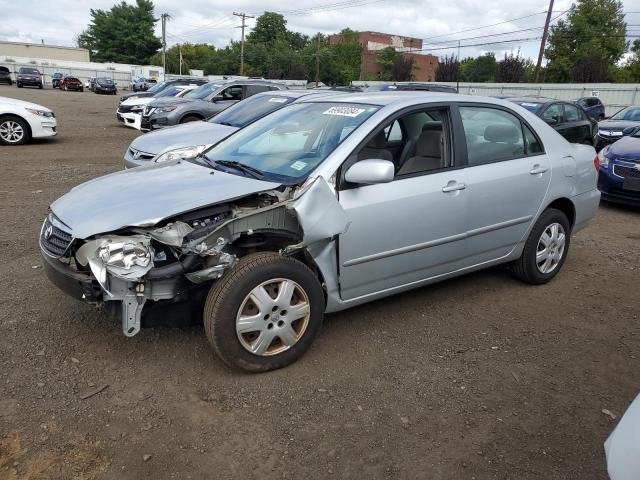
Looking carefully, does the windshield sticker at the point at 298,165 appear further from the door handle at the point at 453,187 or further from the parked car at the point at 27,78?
the parked car at the point at 27,78

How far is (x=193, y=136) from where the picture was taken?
24.9 ft

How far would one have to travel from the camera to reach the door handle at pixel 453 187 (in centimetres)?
380

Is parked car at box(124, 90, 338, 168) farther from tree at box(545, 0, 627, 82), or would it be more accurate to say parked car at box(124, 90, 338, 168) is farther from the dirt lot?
tree at box(545, 0, 627, 82)

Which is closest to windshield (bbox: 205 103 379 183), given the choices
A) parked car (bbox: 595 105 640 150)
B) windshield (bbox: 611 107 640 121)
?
parked car (bbox: 595 105 640 150)

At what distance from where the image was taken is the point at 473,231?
13.3 ft

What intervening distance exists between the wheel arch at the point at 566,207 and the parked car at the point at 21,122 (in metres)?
11.5

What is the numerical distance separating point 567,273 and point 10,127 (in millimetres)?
11861

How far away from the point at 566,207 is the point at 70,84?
52454 mm

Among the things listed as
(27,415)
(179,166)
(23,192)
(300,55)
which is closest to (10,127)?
(23,192)

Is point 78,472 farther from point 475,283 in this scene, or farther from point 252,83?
point 252,83

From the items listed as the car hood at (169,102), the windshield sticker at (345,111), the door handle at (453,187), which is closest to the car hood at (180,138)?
the windshield sticker at (345,111)

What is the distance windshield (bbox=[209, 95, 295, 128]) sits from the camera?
845 cm

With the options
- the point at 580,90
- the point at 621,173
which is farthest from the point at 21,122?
the point at 580,90

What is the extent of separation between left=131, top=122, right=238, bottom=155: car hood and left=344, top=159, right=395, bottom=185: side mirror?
4047 millimetres
